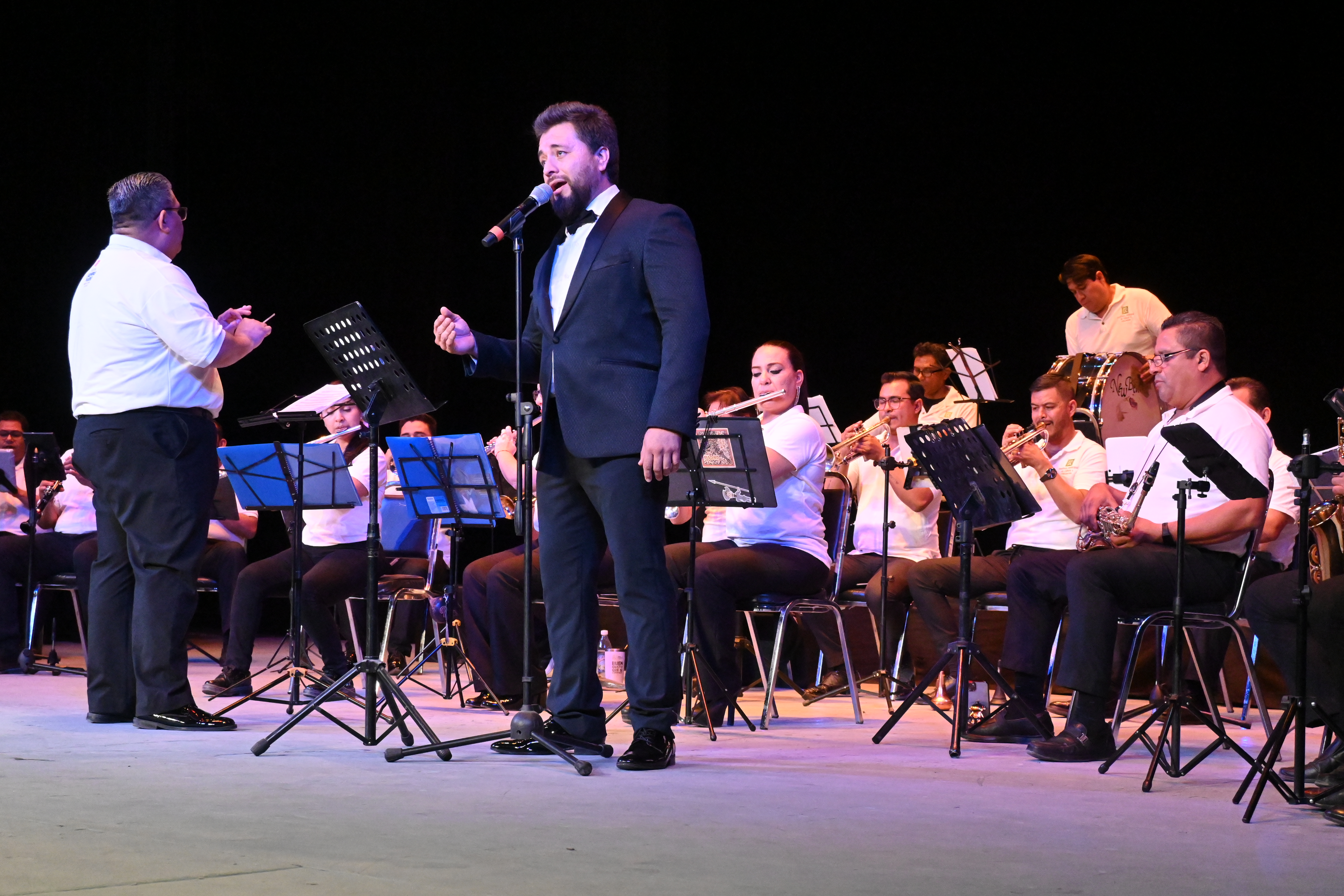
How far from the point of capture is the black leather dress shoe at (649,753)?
10.4 feet

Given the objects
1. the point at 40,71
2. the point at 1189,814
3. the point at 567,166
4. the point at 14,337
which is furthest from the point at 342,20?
the point at 1189,814

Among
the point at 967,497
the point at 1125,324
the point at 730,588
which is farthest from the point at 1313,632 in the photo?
the point at 1125,324

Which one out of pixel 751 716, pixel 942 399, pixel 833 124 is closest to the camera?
pixel 751 716

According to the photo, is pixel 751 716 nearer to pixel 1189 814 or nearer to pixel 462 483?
pixel 462 483

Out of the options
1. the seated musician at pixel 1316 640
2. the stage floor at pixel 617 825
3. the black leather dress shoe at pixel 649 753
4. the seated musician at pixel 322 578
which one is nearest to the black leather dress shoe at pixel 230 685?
the seated musician at pixel 322 578

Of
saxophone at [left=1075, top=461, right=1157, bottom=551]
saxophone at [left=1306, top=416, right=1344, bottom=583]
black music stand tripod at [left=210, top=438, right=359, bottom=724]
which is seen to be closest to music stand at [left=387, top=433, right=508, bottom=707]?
black music stand tripod at [left=210, top=438, right=359, bottom=724]

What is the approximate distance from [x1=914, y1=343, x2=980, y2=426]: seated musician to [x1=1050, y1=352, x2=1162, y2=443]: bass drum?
0.59m

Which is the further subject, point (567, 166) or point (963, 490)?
point (963, 490)

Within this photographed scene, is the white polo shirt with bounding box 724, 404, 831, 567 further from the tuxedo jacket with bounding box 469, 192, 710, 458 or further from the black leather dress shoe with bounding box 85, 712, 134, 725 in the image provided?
the black leather dress shoe with bounding box 85, 712, 134, 725

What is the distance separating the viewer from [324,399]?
5059 mm

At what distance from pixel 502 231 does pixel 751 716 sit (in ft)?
7.96

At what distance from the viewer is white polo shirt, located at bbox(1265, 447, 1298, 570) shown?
4512 mm

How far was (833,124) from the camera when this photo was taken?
787cm

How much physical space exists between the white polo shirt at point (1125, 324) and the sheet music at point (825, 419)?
149cm
